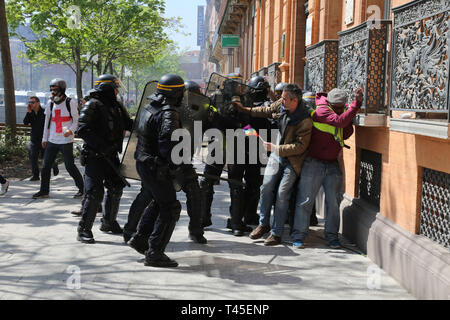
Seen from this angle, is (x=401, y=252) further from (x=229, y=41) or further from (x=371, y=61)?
(x=229, y=41)

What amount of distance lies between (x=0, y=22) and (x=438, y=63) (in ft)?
41.7

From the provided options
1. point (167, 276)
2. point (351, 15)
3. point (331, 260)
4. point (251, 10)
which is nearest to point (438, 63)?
point (331, 260)

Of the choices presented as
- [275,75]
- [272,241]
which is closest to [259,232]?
[272,241]

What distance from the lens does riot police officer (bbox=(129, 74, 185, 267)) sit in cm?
556

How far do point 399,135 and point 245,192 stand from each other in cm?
249

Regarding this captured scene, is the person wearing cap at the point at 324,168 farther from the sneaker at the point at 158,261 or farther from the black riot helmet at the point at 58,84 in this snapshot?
the black riot helmet at the point at 58,84

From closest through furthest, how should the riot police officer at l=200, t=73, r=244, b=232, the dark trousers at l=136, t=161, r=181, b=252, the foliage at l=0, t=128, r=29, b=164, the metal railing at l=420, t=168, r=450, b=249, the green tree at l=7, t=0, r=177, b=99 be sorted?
the metal railing at l=420, t=168, r=450, b=249, the dark trousers at l=136, t=161, r=181, b=252, the riot police officer at l=200, t=73, r=244, b=232, the foliage at l=0, t=128, r=29, b=164, the green tree at l=7, t=0, r=177, b=99

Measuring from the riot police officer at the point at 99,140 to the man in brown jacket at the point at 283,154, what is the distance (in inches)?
57.5

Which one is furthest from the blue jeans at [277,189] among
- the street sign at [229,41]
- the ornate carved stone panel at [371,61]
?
the street sign at [229,41]

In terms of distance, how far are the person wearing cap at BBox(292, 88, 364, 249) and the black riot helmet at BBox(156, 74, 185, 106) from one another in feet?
5.87

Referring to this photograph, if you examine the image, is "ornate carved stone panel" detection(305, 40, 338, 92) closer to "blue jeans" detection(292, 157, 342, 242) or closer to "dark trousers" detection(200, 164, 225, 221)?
"blue jeans" detection(292, 157, 342, 242)

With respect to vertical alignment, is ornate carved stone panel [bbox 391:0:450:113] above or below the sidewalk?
above

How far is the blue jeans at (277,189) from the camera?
6.82 m

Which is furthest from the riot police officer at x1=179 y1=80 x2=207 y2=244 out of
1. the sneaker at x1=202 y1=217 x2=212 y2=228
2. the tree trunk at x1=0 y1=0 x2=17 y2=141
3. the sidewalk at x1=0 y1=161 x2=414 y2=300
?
the tree trunk at x1=0 y1=0 x2=17 y2=141
